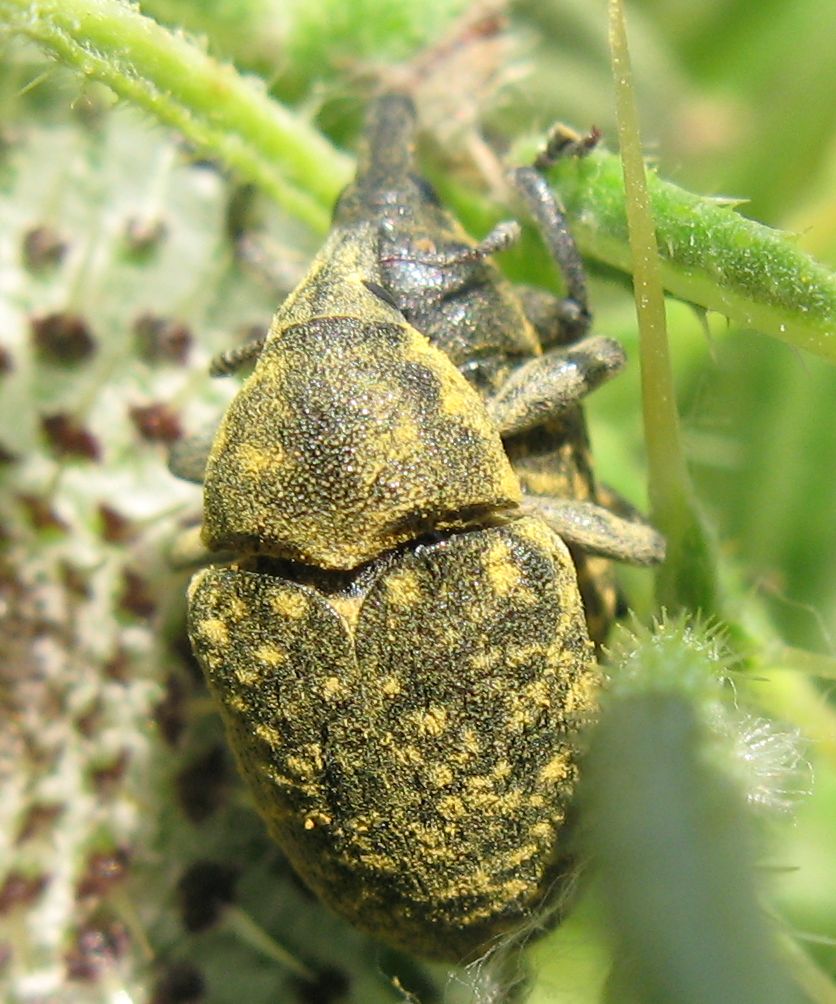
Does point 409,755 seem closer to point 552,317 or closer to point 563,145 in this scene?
point 552,317

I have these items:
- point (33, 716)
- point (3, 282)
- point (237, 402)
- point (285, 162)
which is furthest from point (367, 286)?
point (33, 716)

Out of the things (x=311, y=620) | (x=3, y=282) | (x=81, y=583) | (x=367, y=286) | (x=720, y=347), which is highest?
(x=720, y=347)

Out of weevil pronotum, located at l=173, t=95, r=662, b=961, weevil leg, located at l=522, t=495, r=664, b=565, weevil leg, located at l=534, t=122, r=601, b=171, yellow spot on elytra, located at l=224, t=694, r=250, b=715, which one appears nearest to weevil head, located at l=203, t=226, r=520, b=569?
weevil pronotum, located at l=173, t=95, r=662, b=961

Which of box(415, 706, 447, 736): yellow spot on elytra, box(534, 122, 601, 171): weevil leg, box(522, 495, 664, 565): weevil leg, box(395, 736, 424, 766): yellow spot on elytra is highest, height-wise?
box(534, 122, 601, 171): weevil leg

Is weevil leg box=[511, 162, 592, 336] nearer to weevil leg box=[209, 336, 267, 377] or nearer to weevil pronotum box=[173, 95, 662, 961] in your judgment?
weevil pronotum box=[173, 95, 662, 961]

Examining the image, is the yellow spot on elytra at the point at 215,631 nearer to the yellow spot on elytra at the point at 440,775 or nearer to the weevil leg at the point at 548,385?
the yellow spot on elytra at the point at 440,775

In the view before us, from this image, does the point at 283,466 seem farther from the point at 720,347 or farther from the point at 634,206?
the point at 720,347
